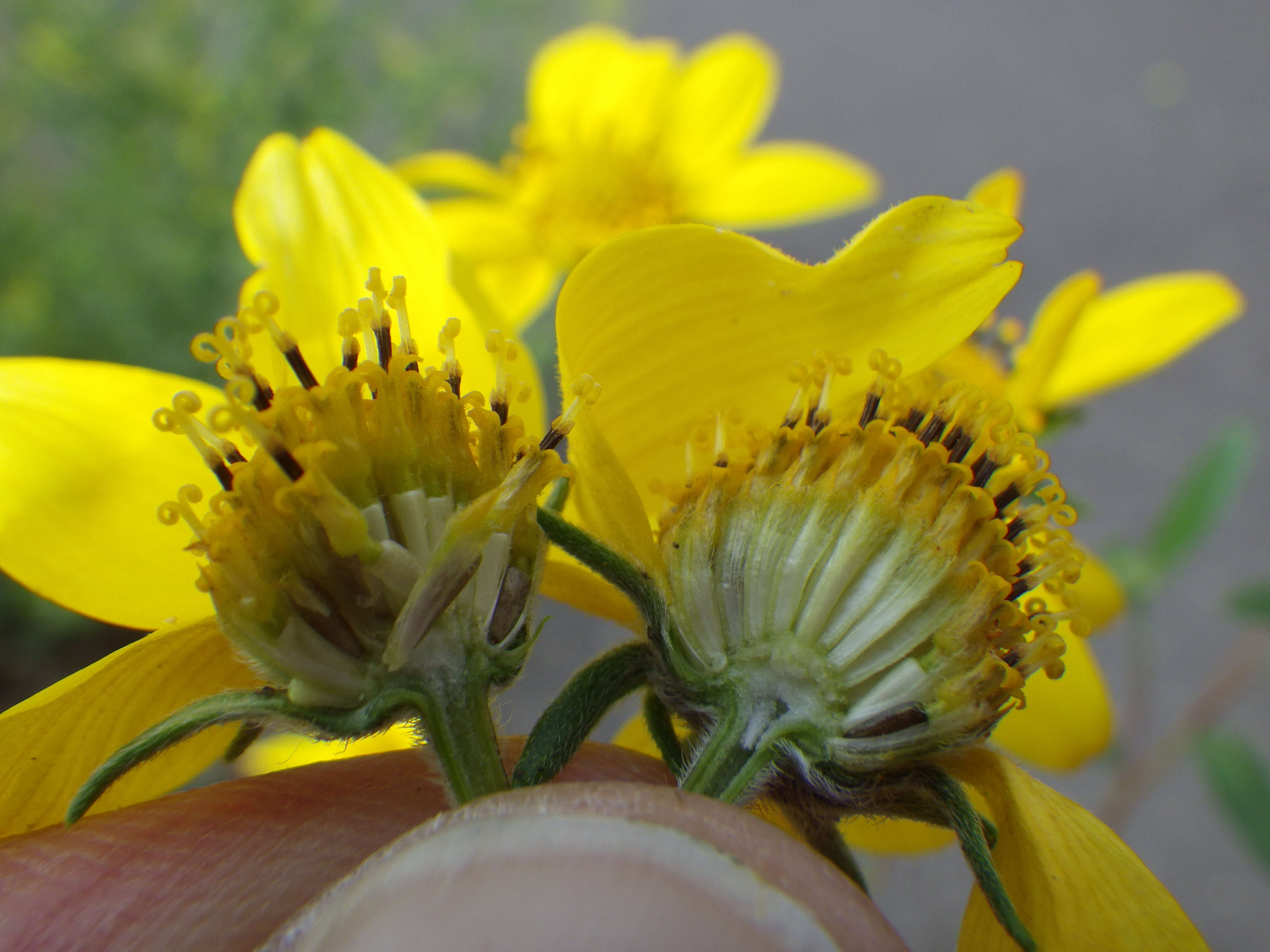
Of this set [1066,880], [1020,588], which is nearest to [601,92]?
[1020,588]

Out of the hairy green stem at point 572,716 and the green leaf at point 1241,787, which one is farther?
the green leaf at point 1241,787

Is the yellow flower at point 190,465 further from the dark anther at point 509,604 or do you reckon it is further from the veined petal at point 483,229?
the veined petal at point 483,229

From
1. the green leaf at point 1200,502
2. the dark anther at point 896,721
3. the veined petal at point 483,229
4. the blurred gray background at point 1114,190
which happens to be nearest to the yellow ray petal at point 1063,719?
the dark anther at point 896,721

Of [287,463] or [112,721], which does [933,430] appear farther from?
[112,721]

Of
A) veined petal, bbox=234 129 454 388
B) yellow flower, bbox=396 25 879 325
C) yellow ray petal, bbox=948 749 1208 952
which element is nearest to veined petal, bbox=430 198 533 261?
yellow flower, bbox=396 25 879 325

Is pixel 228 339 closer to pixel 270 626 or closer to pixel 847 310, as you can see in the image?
pixel 270 626

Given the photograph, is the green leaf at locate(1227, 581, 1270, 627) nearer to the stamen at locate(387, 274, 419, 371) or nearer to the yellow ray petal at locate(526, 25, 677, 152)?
the yellow ray petal at locate(526, 25, 677, 152)
